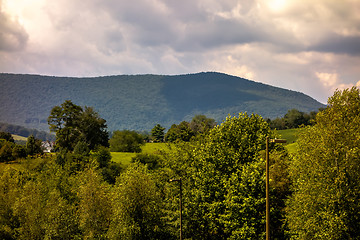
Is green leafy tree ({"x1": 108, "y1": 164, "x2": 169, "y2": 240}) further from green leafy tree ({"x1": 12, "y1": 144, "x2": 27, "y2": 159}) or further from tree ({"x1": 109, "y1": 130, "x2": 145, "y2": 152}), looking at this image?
tree ({"x1": 109, "y1": 130, "x2": 145, "y2": 152})

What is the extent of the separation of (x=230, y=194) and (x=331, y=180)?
11069 mm

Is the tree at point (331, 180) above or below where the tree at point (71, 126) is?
below

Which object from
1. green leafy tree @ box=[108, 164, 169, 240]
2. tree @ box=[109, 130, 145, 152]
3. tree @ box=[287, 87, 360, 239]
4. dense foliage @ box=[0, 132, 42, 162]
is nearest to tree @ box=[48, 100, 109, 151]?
dense foliage @ box=[0, 132, 42, 162]

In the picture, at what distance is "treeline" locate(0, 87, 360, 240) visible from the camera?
3422cm

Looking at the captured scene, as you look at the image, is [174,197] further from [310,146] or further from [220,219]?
[310,146]

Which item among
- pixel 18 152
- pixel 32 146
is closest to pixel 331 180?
pixel 18 152

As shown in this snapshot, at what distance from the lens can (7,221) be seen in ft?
199

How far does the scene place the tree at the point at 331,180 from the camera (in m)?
33.2

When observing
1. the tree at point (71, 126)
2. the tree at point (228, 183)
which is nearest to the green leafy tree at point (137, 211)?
the tree at point (228, 183)

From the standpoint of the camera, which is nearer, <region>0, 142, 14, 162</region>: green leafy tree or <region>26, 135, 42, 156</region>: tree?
<region>0, 142, 14, 162</region>: green leafy tree

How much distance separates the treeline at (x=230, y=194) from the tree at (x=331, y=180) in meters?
0.10

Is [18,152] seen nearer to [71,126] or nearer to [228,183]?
[71,126]

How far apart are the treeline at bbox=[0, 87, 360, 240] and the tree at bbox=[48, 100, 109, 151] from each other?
1629 inches

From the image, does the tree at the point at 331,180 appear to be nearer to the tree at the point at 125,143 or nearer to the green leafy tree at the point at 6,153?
the green leafy tree at the point at 6,153
